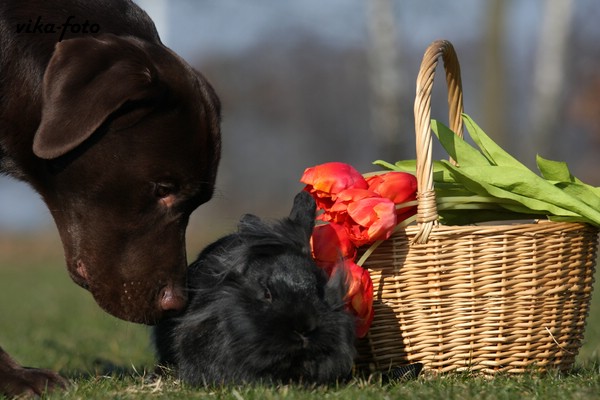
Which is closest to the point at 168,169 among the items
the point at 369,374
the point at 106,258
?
the point at 106,258

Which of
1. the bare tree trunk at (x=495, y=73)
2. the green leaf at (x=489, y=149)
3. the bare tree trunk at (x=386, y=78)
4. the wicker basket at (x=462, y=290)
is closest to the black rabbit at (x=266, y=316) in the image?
the wicker basket at (x=462, y=290)

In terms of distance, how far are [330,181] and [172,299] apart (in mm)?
619

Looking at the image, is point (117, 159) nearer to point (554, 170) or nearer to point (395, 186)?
point (395, 186)

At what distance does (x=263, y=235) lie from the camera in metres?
2.59

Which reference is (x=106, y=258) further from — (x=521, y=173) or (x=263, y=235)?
(x=521, y=173)

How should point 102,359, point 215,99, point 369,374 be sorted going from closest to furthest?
point 369,374 → point 215,99 → point 102,359

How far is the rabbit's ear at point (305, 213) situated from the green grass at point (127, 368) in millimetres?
486

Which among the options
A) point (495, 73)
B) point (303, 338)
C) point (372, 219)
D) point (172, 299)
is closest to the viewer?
point (303, 338)

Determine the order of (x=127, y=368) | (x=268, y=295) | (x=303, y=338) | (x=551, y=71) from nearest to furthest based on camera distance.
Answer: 1. (x=303, y=338)
2. (x=268, y=295)
3. (x=127, y=368)
4. (x=551, y=71)

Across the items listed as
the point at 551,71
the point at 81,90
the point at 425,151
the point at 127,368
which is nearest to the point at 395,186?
the point at 425,151

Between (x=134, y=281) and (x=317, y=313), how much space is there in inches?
27.9

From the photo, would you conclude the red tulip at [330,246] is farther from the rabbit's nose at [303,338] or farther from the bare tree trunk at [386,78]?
the bare tree trunk at [386,78]

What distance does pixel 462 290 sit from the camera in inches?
106

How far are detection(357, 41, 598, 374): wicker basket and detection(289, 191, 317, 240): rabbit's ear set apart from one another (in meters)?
0.25
